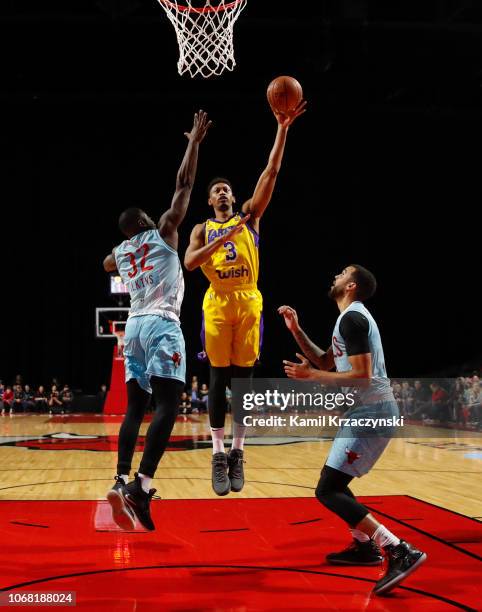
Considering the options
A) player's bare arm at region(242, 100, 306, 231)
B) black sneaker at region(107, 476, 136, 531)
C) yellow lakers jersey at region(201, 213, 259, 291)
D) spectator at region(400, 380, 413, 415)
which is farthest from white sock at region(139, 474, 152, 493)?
spectator at region(400, 380, 413, 415)

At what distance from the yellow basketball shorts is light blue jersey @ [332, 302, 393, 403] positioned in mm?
827

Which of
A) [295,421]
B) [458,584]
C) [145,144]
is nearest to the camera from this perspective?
[458,584]

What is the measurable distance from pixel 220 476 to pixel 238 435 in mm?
442

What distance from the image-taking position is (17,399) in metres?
20.0

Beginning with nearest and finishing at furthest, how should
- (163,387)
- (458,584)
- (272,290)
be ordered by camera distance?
1. (458,584)
2. (163,387)
3. (272,290)

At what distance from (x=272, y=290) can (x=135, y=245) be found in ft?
52.7

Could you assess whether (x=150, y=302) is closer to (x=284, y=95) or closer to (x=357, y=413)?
(x=357, y=413)

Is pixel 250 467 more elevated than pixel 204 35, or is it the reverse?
pixel 204 35

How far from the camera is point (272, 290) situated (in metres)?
20.5

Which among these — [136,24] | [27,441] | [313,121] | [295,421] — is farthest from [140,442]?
[313,121]

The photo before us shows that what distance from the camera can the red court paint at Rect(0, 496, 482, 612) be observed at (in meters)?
3.62

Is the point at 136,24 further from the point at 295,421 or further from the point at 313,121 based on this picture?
the point at 295,421

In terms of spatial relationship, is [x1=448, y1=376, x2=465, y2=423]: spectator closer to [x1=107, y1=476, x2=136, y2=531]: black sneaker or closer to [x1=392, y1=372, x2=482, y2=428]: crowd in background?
[x1=392, y1=372, x2=482, y2=428]: crowd in background

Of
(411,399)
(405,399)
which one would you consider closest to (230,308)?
(405,399)
